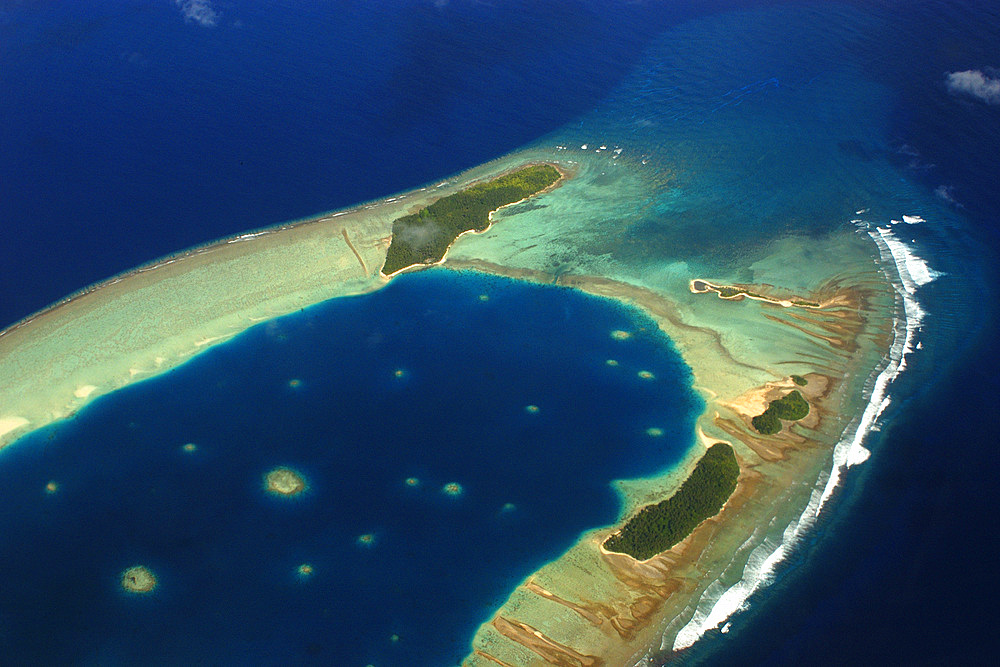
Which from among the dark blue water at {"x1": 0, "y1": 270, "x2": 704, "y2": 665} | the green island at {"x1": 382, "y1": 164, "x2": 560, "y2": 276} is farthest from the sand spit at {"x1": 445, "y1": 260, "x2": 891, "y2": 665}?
the green island at {"x1": 382, "y1": 164, "x2": 560, "y2": 276}

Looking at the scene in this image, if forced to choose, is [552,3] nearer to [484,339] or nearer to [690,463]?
[484,339]

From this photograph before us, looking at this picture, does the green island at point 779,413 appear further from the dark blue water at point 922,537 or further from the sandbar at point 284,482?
the sandbar at point 284,482

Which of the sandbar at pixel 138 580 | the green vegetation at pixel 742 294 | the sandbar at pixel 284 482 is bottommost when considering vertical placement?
the sandbar at pixel 138 580

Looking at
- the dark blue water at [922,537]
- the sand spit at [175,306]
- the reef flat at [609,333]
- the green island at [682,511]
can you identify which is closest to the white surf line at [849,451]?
the reef flat at [609,333]

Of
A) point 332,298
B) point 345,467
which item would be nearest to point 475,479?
point 345,467

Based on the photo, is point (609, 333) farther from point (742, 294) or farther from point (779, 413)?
point (779, 413)

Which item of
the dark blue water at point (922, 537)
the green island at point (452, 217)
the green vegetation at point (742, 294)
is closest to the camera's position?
the dark blue water at point (922, 537)

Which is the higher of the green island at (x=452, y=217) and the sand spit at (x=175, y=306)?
the green island at (x=452, y=217)
